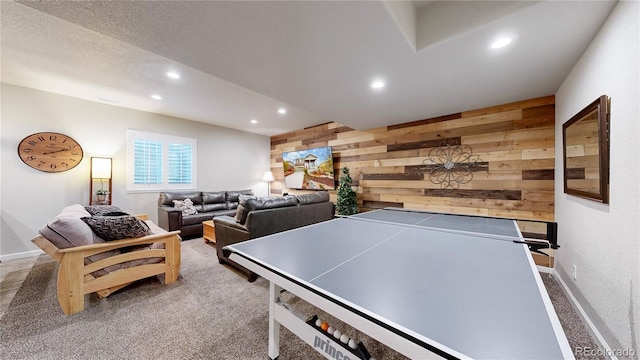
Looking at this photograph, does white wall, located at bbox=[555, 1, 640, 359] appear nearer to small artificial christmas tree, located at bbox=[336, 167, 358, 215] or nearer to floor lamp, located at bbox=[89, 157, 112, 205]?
small artificial christmas tree, located at bbox=[336, 167, 358, 215]

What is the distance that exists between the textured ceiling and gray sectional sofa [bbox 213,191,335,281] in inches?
54.7

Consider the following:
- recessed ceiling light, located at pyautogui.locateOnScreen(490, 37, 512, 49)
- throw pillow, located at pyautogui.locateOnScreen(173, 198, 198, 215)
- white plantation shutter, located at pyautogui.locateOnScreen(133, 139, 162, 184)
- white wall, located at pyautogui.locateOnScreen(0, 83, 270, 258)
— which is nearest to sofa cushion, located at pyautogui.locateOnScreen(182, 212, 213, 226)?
throw pillow, located at pyautogui.locateOnScreen(173, 198, 198, 215)

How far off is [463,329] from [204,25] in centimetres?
213

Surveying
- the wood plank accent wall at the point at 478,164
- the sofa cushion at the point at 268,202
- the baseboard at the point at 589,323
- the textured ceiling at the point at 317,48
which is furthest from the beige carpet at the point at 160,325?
the textured ceiling at the point at 317,48

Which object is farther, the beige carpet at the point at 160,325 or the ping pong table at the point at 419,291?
the beige carpet at the point at 160,325

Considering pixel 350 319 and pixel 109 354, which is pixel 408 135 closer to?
pixel 350 319

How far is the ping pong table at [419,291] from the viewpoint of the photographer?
24.1 inches

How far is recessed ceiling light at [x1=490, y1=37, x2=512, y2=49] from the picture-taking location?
168 cm

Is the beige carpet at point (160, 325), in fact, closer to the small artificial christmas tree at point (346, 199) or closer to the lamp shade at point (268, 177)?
the small artificial christmas tree at point (346, 199)

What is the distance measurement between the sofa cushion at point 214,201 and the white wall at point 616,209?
581 cm

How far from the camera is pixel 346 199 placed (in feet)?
14.6

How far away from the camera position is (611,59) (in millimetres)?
1492

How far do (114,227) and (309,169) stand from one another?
394cm

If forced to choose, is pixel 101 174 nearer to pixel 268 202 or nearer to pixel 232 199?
pixel 232 199
